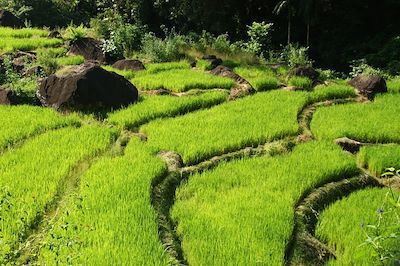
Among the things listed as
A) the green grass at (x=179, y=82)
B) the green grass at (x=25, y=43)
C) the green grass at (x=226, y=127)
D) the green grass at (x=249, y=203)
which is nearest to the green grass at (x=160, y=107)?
the green grass at (x=226, y=127)

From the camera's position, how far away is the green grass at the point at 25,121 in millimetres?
8123

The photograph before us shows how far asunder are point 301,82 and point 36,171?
647 cm

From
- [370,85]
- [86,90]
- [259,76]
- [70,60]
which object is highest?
[70,60]

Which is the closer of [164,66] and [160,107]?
[160,107]

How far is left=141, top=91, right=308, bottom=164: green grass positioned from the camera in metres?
7.66

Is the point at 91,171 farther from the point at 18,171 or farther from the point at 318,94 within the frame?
the point at 318,94

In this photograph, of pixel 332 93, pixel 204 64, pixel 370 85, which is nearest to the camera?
pixel 332 93

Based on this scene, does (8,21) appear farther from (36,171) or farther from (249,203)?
(249,203)

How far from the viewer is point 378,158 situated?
736 cm

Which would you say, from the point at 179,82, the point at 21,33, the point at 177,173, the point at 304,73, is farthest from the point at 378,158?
the point at 21,33

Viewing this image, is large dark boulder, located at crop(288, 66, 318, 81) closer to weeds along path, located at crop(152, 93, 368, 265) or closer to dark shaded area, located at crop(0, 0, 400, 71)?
weeds along path, located at crop(152, 93, 368, 265)

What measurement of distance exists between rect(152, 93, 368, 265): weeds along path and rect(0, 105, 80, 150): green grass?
2.27 meters

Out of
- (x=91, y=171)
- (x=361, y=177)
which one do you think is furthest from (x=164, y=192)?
(x=361, y=177)

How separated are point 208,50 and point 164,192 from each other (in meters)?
8.67
